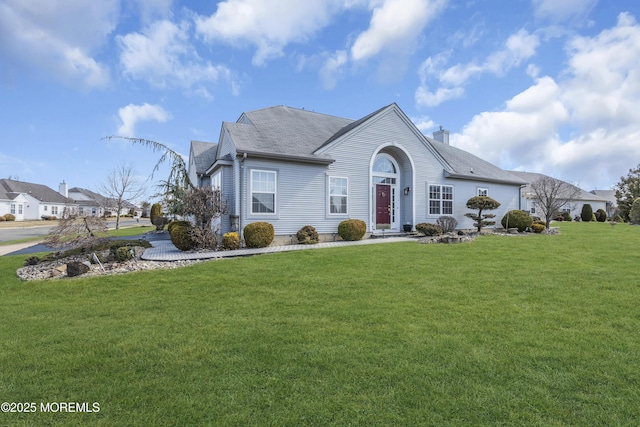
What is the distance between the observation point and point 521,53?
1198 cm

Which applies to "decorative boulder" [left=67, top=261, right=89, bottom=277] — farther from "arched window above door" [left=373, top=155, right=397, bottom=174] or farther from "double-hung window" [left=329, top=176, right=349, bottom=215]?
"arched window above door" [left=373, top=155, right=397, bottom=174]

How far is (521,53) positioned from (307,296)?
42.2 ft

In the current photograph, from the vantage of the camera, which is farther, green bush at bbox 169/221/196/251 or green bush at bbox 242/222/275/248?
green bush at bbox 242/222/275/248

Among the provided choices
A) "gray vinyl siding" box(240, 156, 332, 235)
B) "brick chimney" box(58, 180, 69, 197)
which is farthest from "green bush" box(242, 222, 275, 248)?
"brick chimney" box(58, 180, 69, 197)

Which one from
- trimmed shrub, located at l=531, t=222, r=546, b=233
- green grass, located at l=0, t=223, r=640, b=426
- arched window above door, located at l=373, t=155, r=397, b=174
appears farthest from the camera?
trimmed shrub, located at l=531, t=222, r=546, b=233

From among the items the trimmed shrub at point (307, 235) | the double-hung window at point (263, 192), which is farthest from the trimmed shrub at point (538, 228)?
the double-hung window at point (263, 192)

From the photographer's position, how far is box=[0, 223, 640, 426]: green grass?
2.51 metres

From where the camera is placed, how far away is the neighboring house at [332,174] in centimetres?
1201

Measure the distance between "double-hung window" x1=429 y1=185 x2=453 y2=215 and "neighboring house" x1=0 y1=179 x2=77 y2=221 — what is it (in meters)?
51.2

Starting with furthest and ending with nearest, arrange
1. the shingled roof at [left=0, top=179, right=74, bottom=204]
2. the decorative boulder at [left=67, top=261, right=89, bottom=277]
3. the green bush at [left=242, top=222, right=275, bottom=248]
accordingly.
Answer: the shingled roof at [left=0, top=179, right=74, bottom=204]
the green bush at [left=242, top=222, right=275, bottom=248]
the decorative boulder at [left=67, top=261, right=89, bottom=277]

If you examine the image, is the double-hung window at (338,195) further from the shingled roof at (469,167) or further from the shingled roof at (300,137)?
the shingled roof at (469,167)

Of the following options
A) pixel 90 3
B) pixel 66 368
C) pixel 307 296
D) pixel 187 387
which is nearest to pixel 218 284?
pixel 307 296

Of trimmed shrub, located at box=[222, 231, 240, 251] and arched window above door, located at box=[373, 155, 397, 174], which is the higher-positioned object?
arched window above door, located at box=[373, 155, 397, 174]

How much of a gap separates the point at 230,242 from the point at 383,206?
778cm
